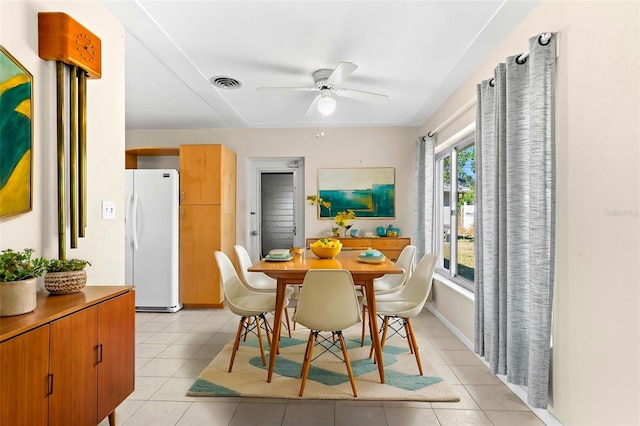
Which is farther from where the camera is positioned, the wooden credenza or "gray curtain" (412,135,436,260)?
"gray curtain" (412,135,436,260)

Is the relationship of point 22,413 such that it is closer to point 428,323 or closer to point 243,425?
point 243,425

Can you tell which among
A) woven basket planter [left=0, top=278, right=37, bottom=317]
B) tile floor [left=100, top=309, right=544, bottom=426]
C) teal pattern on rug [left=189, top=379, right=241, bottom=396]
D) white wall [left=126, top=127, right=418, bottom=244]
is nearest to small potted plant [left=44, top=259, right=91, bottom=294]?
woven basket planter [left=0, top=278, right=37, bottom=317]

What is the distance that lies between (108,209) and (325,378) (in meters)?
1.91

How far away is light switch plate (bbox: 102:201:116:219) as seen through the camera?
2.20 m

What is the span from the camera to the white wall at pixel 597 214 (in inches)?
58.9

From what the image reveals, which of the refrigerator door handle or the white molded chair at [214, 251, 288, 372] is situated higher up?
the refrigerator door handle

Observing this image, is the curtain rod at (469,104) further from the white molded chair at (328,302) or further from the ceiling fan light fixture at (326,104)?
the white molded chair at (328,302)

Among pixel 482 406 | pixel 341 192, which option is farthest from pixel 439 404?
pixel 341 192

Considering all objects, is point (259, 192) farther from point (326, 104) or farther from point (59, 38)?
point (59, 38)

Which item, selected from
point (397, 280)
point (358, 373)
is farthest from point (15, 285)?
point (397, 280)

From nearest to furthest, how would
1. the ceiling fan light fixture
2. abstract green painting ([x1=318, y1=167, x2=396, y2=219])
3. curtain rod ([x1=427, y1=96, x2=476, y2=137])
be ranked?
the ceiling fan light fixture
curtain rod ([x1=427, y1=96, x2=476, y2=137])
abstract green painting ([x1=318, y1=167, x2=396, y2=219])

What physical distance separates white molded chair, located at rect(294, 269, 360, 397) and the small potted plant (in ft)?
3.98

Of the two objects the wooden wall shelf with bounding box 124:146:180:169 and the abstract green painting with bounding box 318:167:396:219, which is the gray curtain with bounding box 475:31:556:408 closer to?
the abstract green painting with bounding box 318:167:396:219

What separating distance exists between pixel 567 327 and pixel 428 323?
2.25m
